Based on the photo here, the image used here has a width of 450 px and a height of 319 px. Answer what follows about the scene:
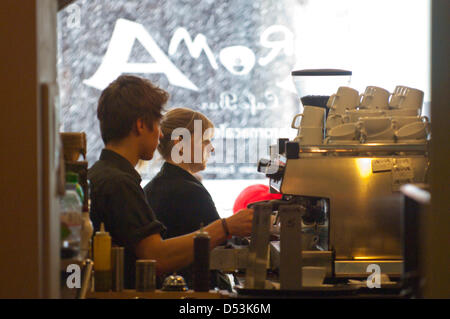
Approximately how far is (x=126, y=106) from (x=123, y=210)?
1.24 feet

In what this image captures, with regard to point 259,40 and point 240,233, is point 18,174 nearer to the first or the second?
point 240,233

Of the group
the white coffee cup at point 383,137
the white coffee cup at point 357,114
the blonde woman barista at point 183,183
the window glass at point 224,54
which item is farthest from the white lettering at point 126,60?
the white coffee cup at point 383,137

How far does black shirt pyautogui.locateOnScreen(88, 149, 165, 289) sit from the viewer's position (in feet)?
7.30

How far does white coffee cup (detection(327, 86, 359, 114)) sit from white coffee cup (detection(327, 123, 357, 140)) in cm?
16

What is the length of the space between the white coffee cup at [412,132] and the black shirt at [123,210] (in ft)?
3.37

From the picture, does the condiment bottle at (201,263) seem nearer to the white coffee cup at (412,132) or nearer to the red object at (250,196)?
the white coffee cup at (412,132)

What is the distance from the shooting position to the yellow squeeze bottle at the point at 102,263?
6.58 ft

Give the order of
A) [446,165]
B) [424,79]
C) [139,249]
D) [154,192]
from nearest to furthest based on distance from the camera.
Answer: [446,165] < [139,249] < [154,192] < [424,79]

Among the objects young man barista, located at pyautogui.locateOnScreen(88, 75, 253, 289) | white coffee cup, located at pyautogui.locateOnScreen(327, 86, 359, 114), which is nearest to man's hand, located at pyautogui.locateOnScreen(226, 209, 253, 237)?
young man barista, located at pyautogui.locateOnScreen(88, 75, 253, 289)

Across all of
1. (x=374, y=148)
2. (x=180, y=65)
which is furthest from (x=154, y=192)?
(x=180, y=65)

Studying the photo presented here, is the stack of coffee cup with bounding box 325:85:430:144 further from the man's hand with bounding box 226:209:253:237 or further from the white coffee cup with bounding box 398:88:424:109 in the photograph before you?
the man's hand with bounding box 226:209:253:237

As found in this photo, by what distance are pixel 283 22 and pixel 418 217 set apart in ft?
15.4

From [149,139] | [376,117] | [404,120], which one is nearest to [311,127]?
[376,117]

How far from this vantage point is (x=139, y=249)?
2.23 meters
